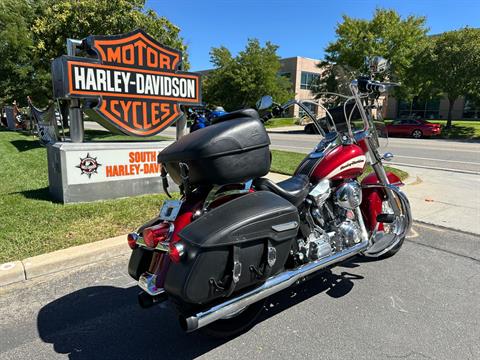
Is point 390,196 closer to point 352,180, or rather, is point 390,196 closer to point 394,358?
point 352,180

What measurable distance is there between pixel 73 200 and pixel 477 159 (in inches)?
517

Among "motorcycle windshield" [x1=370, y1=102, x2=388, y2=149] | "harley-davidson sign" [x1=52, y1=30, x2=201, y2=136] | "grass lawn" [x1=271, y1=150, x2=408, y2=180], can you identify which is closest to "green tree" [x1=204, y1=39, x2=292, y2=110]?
"grass lawn" [x1=271, y1=150, x2=408, y2=180]

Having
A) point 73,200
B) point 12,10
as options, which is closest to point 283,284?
point 73,200

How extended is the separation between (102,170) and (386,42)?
1124 inches

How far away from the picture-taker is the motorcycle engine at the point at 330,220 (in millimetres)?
2977

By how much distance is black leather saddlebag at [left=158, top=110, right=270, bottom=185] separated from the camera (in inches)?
88.4

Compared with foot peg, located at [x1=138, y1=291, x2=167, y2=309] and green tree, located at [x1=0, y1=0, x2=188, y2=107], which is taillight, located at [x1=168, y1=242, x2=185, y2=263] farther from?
green tree, located at [x1=0, y1=0, x2=188, y2=107]

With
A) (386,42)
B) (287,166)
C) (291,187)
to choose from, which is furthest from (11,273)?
(386,42)

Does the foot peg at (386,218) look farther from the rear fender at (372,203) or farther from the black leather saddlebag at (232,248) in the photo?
the black leather saddlebag at (232,248)

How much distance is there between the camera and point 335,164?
127 inches

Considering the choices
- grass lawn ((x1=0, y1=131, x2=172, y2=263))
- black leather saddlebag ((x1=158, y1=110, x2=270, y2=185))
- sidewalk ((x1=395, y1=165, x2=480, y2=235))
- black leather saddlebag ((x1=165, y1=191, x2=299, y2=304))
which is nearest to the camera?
black leather saddlebag ((x1=165, y1=191, x2=299, y2=304))

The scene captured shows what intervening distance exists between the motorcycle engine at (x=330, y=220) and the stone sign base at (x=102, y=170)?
3.69 metres

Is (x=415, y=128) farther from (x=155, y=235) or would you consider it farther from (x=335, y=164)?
(x=155, y=235)

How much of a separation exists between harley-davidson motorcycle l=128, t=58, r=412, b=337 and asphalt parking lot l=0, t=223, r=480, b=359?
0.32 meters
